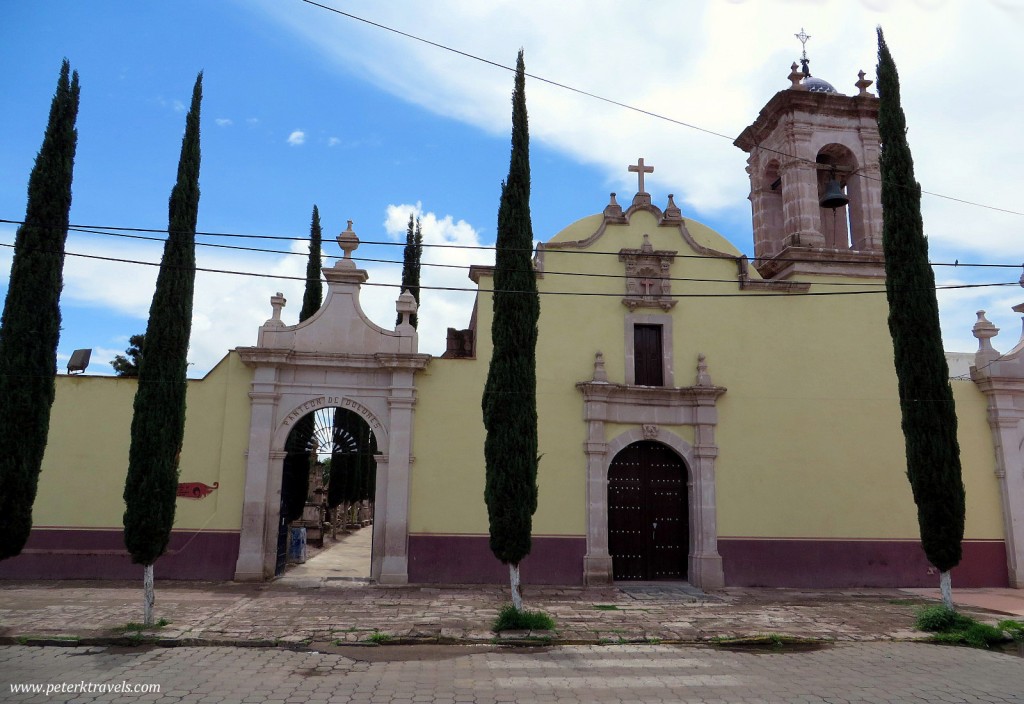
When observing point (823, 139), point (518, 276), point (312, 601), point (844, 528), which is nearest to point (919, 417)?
point (844, 528)

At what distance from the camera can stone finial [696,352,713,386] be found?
15.2 metres

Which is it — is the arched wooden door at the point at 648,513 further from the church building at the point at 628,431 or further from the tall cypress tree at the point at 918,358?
the tall cypress tree at the point at 918,358

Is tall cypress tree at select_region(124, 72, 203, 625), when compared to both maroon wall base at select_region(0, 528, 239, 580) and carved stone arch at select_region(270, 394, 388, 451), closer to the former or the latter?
maroon wall base at select_region(0, 528, 239, 580)

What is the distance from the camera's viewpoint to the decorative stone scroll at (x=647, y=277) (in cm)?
1562

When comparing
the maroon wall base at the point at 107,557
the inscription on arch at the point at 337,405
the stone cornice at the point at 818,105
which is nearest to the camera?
the maroon wall base at the point at 107,557

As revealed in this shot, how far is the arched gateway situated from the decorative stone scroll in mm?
5047

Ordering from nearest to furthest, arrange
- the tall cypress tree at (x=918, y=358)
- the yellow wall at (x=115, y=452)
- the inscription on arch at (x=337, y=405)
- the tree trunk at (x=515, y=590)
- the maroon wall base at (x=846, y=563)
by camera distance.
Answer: the tree trunk at (x=515, y=590), the tall cypress tree at (x=918, y=358), the yellow wall at (x=115, y=452), the inscription on arch at (x=337, y=405), the maroon wall base at (x=846, y=563)

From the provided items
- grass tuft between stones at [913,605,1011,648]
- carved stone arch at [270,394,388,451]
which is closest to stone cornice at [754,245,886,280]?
grass tuft between stones at [913,605,1011,648]

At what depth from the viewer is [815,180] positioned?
675 inches

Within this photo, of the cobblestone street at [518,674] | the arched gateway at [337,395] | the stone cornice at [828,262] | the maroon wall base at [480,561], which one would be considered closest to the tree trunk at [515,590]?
the cobblestone street at [518,674]

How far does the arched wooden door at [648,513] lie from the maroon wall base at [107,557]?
804 cm

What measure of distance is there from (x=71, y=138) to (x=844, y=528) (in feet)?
57.6

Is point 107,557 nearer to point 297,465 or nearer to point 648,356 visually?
point 297,465

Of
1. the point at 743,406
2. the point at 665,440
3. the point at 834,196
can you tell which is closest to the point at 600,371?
the point at 665,440
